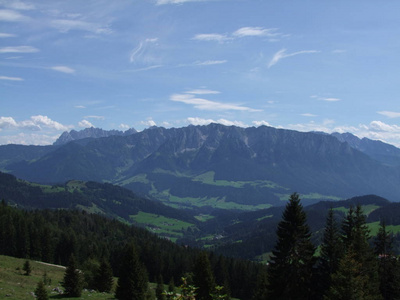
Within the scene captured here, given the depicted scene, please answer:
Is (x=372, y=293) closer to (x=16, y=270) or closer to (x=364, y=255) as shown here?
(x=364, y=255)

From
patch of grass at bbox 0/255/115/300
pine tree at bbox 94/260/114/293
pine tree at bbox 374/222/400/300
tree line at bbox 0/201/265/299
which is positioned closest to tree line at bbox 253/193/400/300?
pine tree at bbox 374/222/400/300

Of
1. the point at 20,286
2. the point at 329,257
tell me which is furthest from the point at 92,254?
the point at 329,257

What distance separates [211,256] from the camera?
143 m

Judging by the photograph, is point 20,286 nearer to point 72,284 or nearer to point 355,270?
point 72,284

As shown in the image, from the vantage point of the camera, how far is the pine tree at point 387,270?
2060 inches

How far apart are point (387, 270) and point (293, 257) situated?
26605mm

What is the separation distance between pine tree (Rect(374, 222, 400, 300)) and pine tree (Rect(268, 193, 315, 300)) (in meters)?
22.3

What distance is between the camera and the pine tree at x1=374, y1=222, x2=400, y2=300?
52312mm

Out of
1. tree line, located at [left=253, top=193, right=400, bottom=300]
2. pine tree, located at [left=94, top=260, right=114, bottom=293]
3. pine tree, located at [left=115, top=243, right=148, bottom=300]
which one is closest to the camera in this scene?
tree line, located at [left=253, top=193, right=400, bottom=300]

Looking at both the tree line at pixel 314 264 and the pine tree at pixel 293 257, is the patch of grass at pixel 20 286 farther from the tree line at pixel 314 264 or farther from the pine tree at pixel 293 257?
the tree line at pixel 314 264

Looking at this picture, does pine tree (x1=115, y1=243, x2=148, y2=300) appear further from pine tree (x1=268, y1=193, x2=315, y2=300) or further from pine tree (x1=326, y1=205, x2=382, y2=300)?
pine tree (x1=326, y1=205, x2=382, y2=300)

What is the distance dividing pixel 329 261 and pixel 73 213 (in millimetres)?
173109

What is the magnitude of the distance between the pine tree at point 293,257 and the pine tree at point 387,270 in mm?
22252

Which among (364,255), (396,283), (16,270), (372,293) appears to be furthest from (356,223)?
(16,270)
